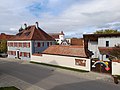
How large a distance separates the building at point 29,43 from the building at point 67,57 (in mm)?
5883

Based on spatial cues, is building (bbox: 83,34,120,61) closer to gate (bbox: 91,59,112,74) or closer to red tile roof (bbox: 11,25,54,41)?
gate (bbox: 91,59,112,74)

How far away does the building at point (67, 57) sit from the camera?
26.9 m

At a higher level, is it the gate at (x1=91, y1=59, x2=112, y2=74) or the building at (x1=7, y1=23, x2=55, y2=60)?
the building at (x1=7, y1=23, x2=55, y2=60)

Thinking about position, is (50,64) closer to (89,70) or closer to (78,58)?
(78,58)

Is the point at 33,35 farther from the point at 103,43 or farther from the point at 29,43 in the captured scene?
the point at 103,43

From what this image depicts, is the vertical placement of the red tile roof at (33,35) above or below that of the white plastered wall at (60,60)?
above

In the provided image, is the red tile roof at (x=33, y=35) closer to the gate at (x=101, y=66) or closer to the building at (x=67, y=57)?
the building at (x=67, y=57)

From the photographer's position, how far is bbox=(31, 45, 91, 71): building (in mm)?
26859

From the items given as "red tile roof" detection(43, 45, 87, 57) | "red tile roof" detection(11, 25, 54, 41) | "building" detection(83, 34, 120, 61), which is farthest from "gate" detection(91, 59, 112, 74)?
"red tile roof" detection(11, 25, 54, 41)

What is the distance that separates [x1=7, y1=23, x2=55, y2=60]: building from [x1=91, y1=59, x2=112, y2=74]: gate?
66.4 feet

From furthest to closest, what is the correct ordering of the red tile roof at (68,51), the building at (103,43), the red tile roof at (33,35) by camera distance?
the red tile roof at (33,35) < the building at (103,43) < the red tile roof at (68,51)

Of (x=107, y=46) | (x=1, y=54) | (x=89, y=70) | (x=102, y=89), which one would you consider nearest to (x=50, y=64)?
(x=89, y=70)

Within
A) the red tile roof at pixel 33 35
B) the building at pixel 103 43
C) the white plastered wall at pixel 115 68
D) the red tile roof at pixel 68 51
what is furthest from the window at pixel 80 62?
the red tile roof at pixel 33 35

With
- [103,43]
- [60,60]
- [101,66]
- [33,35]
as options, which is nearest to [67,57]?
[60,60]
